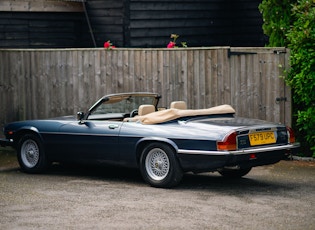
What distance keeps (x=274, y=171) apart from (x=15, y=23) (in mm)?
9233

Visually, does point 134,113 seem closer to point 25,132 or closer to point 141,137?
point 141,137

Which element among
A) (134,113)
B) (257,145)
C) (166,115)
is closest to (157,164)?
(166,115)

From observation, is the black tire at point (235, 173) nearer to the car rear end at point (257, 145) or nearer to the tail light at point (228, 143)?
the car rear end at point (257, 145)

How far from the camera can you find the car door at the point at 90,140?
11258 millimetres

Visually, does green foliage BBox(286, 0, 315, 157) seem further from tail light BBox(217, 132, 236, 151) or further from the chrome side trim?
tail light BBox(217, 132, 236, 151)

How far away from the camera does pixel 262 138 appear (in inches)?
416

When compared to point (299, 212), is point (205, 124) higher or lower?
higher

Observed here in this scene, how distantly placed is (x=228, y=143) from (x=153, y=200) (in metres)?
1.16

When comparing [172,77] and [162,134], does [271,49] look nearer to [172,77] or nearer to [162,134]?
[172,77]

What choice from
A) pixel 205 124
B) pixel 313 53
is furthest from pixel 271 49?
pixel 205 124

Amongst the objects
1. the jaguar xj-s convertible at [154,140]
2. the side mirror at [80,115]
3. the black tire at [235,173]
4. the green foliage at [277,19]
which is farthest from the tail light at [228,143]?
the green foliage at [277,19]

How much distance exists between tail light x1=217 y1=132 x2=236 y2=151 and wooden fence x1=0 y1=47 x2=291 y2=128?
336 cm

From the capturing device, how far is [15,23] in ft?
63.9

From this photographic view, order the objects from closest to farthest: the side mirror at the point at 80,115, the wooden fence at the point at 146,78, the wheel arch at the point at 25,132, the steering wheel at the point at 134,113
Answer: the side mirror at the point at 80,115
the steering wheel at the point at 134,113
the wheel arch at the point at 25,132
the wooden fence at the point at 146,78
